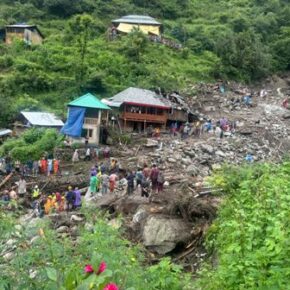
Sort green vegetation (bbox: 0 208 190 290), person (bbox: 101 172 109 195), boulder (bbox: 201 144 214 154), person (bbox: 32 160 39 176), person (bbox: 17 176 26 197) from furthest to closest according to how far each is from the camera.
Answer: boulder (bbox: 201 144 214 154)
person (bbox: 32 160 39 176)
person (bbox: 17 176 26 197)
person (bbox: 101 172 109 195)
green vegetation (bbox: 0 208 190 290)

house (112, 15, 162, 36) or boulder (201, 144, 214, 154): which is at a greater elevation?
house (112, 15, 162, 36)

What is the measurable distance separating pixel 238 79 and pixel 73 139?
2187 centimetres

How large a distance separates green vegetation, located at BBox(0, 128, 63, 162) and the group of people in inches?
145

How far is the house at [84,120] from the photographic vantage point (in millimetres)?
28188

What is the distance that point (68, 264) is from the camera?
197 inches

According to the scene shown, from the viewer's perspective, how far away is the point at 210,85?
1688 inches

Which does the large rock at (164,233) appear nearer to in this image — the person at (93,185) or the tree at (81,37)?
the person at (93,185)

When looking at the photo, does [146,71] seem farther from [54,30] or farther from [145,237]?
[145,237]

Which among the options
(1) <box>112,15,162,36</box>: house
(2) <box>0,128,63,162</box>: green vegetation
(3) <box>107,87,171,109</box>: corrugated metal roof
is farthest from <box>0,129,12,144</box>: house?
(1) <box>112,15,162,36</box>: house

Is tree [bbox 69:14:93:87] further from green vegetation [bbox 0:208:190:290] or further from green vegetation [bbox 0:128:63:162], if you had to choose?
green vegetation [bbox 0:208:190:290]

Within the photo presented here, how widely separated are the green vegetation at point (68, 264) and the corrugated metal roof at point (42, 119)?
22913mm

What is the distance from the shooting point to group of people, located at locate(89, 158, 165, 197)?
1795 cm

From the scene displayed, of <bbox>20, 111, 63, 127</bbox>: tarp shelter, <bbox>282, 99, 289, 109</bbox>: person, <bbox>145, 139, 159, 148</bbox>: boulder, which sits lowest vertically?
<bbox>145, 139, 159, 148</bbox>: boulder

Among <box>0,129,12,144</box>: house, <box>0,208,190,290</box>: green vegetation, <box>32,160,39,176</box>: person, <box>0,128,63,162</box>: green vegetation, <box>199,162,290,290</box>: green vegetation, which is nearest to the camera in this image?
<box>0,208,190,290</box>: green vegetation
